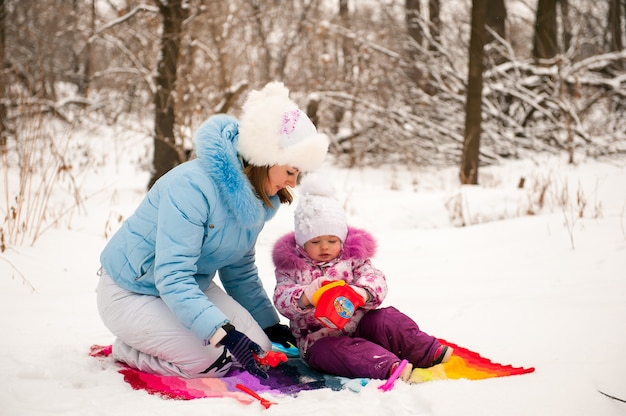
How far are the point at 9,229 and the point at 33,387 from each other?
2.28 m

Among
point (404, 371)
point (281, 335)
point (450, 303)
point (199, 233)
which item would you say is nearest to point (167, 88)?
point (450, 303)

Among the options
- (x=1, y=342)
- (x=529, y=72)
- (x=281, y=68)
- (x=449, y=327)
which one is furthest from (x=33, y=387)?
(x=529, y=72)

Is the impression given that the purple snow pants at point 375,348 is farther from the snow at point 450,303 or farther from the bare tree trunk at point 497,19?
the bare tree trunk at point 497,19

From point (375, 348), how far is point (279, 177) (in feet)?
2.59

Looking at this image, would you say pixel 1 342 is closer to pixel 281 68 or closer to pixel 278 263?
pixel 278 263

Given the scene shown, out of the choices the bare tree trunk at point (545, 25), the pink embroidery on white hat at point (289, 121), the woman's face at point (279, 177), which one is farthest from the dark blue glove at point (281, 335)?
the bare tree trunk at point (545, 25)

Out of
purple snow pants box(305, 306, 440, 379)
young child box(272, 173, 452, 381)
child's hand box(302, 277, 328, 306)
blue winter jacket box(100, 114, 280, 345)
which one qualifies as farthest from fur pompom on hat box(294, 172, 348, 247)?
purple snow pants box(305, 306, 440, 379)

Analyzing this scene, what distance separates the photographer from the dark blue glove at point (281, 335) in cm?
274

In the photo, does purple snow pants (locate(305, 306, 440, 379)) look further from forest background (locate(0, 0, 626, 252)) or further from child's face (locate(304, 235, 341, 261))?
forest background (locate(0, 0, 626, 252))

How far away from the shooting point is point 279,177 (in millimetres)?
2363

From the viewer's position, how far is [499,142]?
29.6 ft

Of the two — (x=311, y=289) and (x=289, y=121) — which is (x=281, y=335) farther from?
(x=289, y=121)

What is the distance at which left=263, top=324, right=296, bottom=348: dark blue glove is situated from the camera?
2738 mm

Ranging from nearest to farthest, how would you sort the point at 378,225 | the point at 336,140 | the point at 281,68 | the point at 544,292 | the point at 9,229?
the point at 544,292, the point at 9,229, the point at 378,225, the point at 281,68, the point at 336,140
